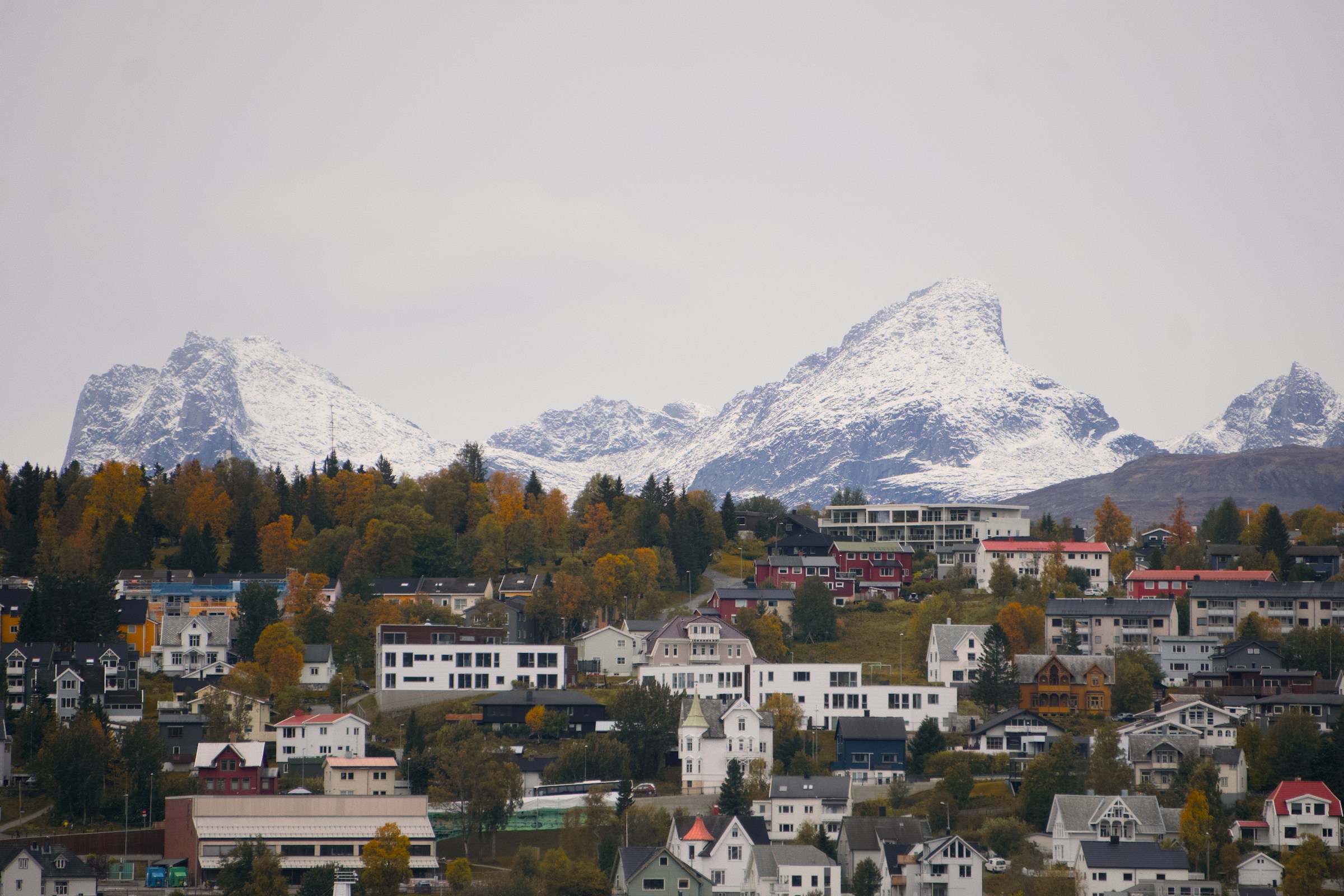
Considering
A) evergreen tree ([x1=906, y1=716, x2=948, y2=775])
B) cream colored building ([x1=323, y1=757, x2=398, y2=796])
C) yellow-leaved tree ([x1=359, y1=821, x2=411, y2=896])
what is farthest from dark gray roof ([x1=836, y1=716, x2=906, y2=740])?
yellow-leaved tree ([x1=359, y1=821, x2=411, y2=896])

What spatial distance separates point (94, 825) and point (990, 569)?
251 feet

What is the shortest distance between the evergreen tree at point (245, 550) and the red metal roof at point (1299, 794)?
84.1 metres

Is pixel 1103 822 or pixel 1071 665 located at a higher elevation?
pixel 1071 665

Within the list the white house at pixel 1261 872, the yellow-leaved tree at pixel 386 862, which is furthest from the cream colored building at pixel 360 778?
the white house at pixel 1261 872

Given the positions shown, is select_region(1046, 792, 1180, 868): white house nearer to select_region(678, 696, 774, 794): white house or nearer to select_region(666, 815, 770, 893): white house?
select_region(666, 815, 770, 893): white house

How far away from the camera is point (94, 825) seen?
89688 mm

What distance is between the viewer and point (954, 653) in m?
115

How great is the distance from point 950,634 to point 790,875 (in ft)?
107

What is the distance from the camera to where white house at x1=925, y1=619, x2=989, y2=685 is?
4493 inches

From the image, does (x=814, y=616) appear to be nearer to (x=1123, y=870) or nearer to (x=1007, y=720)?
(x=1007, y=720)

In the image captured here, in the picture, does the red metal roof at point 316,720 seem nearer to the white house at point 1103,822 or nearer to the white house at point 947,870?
the white house at point 947,870

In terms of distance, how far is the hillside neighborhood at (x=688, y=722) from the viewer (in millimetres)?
86938

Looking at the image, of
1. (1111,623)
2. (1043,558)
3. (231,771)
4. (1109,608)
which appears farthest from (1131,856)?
(1043,558)

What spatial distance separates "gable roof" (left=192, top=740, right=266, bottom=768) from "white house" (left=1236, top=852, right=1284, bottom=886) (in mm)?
52742
